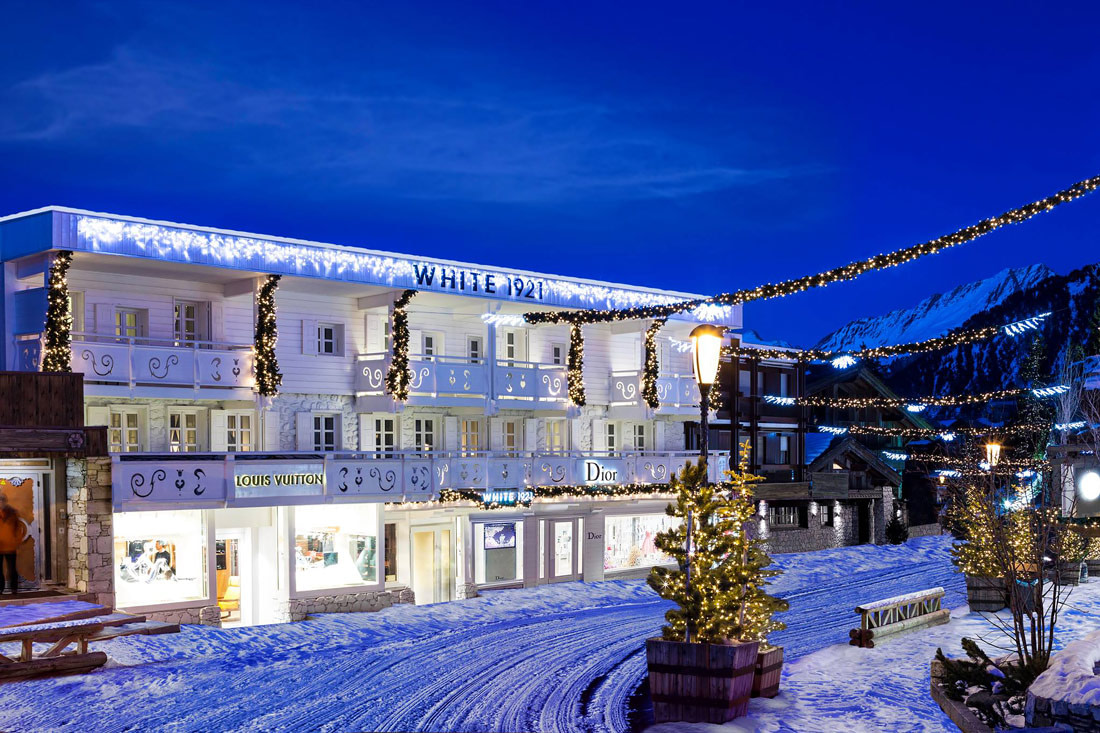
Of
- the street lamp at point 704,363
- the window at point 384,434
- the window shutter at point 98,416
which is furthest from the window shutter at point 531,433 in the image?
the street lamp at point 704,363

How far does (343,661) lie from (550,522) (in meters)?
14.3

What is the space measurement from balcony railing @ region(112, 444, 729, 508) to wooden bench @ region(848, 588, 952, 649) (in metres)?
5.37

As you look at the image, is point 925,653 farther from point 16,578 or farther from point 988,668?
point 16,578

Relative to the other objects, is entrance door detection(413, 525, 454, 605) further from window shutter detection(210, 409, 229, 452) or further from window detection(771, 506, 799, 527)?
window detection(771, 506, 799, 527)

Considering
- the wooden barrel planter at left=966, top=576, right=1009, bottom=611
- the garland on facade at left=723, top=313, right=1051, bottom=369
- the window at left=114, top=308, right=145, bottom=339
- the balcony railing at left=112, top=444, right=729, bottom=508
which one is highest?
the window at left=114, top=308, right=145, bottom=339

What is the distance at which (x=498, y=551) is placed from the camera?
111 ft

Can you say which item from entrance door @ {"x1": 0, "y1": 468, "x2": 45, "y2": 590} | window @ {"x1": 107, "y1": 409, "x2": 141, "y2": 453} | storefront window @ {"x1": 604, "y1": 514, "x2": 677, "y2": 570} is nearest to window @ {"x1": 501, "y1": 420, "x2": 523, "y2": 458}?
storefront window @ {"x1": 604, "y1": 514, "x2": 677, "y2": 570}

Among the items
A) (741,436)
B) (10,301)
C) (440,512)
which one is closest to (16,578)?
(10,301)

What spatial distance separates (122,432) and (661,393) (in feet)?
56.4

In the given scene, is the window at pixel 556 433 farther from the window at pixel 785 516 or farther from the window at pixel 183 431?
the window at pixel 785 516

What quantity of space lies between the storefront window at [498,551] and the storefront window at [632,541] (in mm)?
3723

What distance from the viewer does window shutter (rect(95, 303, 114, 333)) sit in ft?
88.6

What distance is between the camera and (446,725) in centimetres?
1609

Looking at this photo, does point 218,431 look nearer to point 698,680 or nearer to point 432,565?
point 432,565
